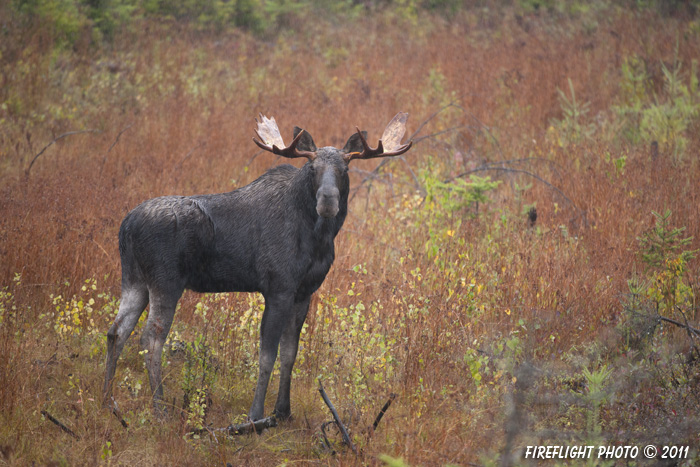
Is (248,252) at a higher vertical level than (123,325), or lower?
higher

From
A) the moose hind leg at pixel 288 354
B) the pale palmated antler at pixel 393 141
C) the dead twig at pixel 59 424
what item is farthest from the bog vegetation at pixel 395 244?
the pale palmated antler at pixel 393 141

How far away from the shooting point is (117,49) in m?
14.5

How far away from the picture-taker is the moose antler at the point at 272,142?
4.49 meters

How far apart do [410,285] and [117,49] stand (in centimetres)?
1169

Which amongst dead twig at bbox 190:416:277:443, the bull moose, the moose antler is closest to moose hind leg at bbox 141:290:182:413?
the bull moose

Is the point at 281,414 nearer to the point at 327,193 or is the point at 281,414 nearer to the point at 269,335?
the point at 269,335

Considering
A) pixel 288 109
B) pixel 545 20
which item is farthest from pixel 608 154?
pixel 545 20

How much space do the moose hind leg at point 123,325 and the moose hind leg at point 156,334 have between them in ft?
0.62

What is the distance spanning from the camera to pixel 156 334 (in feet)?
14.9

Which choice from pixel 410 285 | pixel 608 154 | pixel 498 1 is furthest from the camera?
pixel 498 1

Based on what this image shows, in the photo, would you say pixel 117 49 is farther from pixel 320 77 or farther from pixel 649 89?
pixel 649 89

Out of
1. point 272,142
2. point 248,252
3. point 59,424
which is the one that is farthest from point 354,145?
point 59,424

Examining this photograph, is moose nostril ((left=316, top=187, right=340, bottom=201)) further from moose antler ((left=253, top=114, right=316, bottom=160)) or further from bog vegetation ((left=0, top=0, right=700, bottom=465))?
bog vegetation ((left=0, top=0, right=700, bottom=465))

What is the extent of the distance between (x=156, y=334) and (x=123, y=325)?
0.33 m
